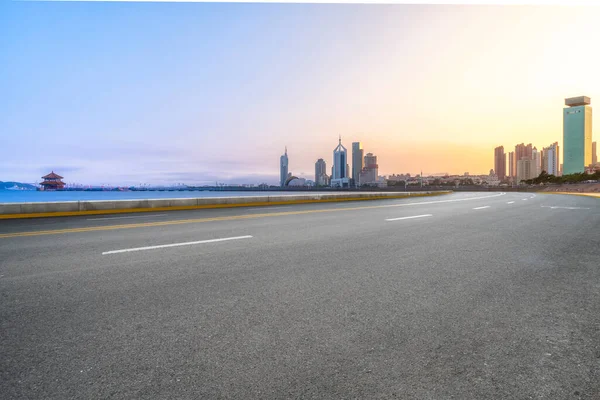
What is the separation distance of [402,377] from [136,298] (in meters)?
2.57

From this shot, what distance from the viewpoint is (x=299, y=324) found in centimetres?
269

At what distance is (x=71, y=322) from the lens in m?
2.72

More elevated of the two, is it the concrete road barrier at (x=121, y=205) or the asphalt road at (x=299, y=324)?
the concrete road barrier at (x=121, y=205)

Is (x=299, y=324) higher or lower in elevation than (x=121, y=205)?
lower

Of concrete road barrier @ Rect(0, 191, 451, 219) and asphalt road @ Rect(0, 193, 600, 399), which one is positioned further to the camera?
concrete road barrier @ Rect(0, 191, 451, 219)

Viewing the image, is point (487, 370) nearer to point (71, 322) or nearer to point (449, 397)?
point (449, 397)

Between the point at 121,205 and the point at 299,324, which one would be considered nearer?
the point at 299,324

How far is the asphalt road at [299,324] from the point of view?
1938 millimetres

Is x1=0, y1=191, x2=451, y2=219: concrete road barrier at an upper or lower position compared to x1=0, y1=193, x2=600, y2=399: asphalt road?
upper

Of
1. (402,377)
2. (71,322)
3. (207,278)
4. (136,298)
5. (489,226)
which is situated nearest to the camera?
(402,377)

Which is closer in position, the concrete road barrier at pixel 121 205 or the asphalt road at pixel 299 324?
the asphalt road at pixel 299 324

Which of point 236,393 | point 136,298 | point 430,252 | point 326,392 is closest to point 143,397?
point 236,393

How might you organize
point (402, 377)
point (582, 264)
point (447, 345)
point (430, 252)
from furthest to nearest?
point (430, 252) → point (582, 264) → point (447, 345) → point (402, 377)

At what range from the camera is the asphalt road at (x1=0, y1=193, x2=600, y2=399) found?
1.94 meters
